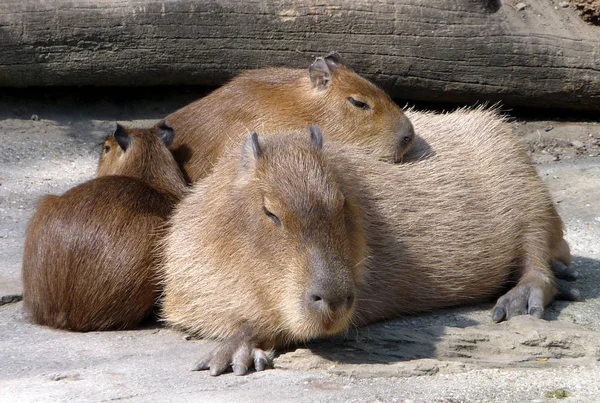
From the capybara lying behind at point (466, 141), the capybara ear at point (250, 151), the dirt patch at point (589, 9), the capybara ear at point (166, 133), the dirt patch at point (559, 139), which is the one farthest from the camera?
the dirt patch at point (589, 9)

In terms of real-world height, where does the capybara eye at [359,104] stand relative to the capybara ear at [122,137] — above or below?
above

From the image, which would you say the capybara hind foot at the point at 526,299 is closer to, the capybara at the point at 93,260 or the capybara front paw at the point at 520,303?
the capybara front paw at the point at 520,303

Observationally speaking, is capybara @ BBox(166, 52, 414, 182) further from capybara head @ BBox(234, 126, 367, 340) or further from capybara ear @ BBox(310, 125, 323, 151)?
capybara head @ BBox(234, 126, 367, 340)

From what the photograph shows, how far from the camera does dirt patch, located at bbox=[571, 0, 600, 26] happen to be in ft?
28.6

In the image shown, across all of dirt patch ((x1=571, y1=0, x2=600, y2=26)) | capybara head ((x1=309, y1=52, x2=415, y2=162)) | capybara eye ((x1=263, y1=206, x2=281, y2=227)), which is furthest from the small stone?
capybara eye ((x1=263, y1=206, x2=281, y2=227))

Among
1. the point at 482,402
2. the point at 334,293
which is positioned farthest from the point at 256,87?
the point at 482,402

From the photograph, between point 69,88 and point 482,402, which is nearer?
point 482,402

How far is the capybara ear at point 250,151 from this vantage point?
4195 millimetres

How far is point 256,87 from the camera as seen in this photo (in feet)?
19.7

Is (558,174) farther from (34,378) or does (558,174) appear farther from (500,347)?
(34,378)

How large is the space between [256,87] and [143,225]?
1.64 meters

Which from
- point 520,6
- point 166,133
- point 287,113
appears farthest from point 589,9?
point 166,133

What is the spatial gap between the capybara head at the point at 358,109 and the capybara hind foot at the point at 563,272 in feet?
3.79

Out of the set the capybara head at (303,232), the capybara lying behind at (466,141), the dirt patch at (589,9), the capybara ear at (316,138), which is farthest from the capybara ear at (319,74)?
the dirt patch at (589,9)
